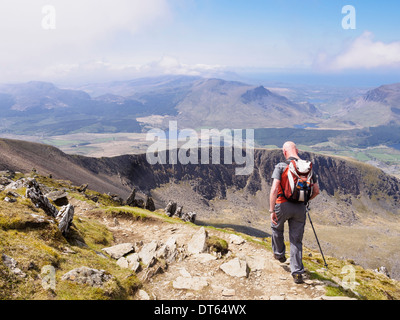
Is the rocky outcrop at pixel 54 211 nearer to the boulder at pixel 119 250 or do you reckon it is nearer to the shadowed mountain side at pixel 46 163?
the boulder at pixel 119 250

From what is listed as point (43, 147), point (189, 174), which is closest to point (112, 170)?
point (43, 147)

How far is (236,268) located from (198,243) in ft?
11.8

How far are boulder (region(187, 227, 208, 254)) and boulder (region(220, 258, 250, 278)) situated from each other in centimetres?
233

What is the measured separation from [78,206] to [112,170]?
120566 mm

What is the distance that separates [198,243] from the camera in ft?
49.1

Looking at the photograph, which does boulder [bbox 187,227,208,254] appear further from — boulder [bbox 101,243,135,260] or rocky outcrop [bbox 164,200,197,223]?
rocky outcrop [bbox 164,200,197,223]

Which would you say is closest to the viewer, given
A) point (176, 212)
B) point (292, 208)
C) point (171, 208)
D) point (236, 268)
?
point (292, 208)

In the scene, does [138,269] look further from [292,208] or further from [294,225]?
[292,208]

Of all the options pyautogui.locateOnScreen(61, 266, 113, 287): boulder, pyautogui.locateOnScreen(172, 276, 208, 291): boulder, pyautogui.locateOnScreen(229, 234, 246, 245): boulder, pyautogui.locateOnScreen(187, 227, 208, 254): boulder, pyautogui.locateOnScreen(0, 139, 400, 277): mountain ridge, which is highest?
pyautogui.locateOnScreen(61, 266, 113, 287): boulder

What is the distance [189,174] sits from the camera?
620 feet

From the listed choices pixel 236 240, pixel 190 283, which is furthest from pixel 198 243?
pixel 190 283

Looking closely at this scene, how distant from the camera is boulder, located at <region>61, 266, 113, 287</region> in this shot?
9039 millimetres

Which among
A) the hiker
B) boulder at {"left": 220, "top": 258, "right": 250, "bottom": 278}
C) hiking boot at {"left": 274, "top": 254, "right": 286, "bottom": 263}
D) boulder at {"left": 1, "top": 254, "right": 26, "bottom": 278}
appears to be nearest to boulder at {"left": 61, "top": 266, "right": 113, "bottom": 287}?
boulder at {"left": 1, "top": 254, "right": 26, "bottom": 278}

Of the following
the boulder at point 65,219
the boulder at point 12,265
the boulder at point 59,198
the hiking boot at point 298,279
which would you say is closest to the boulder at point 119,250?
the boulder at point 65,219
